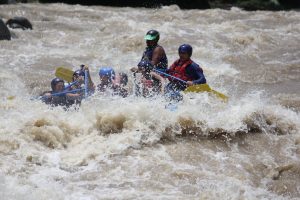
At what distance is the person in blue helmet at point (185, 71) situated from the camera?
721cm

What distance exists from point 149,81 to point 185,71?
1.78 feet

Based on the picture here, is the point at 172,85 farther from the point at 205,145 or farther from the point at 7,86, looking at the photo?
the point at 7,86

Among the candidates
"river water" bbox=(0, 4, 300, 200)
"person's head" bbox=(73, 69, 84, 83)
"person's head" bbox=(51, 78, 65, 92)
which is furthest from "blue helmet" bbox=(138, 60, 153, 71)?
"person's head" bbox=(51, 78, 65, 92)

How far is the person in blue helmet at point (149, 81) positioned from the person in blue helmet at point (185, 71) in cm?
15

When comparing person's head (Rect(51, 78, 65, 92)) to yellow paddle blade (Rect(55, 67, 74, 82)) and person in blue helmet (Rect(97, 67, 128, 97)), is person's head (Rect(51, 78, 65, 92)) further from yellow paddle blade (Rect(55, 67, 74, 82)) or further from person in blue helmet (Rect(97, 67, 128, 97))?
yellow paddle blade (Rect(55, 67, 74, 82))

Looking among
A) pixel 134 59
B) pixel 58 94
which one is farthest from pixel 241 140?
pixel 134 59

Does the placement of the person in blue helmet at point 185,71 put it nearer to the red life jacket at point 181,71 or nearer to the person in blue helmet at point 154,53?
the red life jacket at point 181,71

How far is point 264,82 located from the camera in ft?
32.9

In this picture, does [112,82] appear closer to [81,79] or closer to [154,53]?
[81,79]

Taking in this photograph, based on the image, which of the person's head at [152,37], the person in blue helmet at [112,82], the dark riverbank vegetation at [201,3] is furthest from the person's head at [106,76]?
the dark riverbank vegetation at [201,3]

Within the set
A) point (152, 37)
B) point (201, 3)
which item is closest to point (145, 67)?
point (152, 37)

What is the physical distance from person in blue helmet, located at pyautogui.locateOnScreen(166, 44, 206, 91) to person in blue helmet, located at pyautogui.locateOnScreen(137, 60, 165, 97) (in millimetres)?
154

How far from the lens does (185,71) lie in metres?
7.30

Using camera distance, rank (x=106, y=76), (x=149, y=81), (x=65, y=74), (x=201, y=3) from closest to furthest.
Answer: (x=149, y=81) < (x=106, y=76) < (x=65, y=74) < (x=201, y=3)
